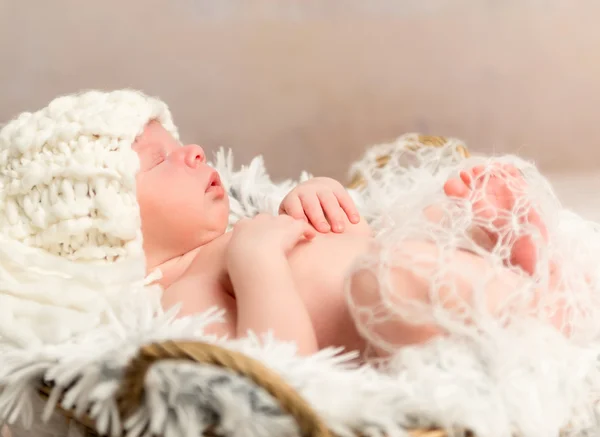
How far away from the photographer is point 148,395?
629 millimetres

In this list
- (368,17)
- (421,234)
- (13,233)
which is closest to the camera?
(421,234)

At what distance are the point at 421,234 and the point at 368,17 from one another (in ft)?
3.00

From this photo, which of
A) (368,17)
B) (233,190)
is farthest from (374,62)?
(233,190)

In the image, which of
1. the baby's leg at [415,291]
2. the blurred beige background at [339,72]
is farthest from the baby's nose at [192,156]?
the blurred beige background at [339,72]

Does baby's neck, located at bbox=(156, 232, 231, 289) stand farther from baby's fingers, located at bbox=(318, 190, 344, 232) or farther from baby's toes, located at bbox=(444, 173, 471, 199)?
baby's toes, located at bbox=(444, 173, 471, 199)

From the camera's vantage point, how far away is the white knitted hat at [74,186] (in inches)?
35.8

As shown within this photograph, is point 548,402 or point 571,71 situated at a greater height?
point 571,71

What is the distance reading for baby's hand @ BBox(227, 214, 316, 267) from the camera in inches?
32.6

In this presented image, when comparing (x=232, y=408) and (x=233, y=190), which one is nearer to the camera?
(x=232, y=408)

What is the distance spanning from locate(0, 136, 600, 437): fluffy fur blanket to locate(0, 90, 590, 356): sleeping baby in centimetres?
5

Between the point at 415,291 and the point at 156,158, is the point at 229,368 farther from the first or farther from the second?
the point at 156,158

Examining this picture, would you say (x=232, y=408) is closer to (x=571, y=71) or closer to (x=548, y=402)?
(x=548, y=402)

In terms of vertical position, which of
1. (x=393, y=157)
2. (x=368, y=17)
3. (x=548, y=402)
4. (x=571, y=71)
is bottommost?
(x=548, y=402)

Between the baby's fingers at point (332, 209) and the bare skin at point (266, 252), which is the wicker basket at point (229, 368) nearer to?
the bare skin at point (266, 252)
